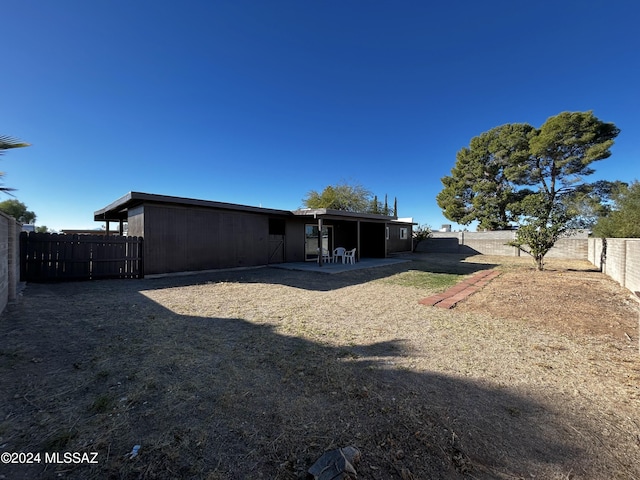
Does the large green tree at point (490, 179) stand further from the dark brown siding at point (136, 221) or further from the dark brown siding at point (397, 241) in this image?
the dark brown siding at point (136, 221)

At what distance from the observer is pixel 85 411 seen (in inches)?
75.7

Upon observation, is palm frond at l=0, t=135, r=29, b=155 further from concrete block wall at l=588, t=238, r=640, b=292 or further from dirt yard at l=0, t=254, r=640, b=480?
concrete block wall at l=588, t=238, r=640, b=292

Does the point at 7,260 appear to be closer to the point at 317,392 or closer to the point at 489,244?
the point at 317,392

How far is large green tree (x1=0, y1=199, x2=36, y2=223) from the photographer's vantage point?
82.3ft

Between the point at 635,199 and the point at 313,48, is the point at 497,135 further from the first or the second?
the point at 313,48

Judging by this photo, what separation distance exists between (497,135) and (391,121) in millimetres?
13160

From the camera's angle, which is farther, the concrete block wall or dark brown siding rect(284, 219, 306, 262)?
dark brown siding rect(284, 219, 306, 262)

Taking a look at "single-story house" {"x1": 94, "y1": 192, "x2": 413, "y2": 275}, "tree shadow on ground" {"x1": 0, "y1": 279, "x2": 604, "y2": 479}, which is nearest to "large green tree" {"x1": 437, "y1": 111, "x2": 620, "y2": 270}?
"single-story house" {"x1": 94, "y1": 192, "x2": 413, "y2": 275}

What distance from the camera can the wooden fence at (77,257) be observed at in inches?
279

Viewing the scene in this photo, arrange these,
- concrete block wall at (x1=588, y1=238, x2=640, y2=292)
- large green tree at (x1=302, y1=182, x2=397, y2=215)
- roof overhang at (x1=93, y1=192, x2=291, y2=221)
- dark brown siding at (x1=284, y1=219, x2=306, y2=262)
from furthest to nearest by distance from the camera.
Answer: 1. large green tree at (x1=302, y1=182, x2=397, y2=215)
2. dark brown siding at (x1=284, y1=219, x2=306, y2=262)
3. roof overhang at (x1=93, y1=192, x2=291, y2=221)
4. concrete block wall at (x1=588, y1=238, x2=640, y2=292)

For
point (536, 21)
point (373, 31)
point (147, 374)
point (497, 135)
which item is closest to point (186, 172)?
point (373, 31)

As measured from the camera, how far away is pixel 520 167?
67.8 feet

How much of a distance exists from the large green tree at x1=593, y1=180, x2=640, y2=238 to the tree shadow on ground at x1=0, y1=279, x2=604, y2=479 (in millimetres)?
12280

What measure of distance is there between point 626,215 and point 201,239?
15.9 meters
